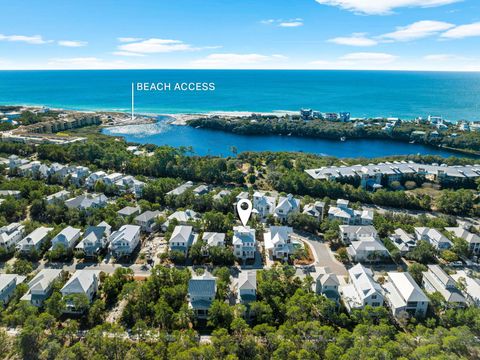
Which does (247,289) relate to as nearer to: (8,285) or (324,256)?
(324,256)

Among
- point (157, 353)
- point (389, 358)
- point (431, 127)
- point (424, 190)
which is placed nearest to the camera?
point (389, 358)

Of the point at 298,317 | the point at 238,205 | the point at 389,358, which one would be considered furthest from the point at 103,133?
the point at 389,358

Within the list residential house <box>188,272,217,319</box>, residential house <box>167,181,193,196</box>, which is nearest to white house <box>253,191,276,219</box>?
residential house <box>167,181,193,196</box>

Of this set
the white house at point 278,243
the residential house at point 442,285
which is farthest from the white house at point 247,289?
the residential house at point 442,285

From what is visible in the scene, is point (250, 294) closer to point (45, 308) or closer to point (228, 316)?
point (228, 316)

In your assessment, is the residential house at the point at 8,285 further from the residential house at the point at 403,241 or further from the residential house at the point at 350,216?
the residential house at the point at 403,241

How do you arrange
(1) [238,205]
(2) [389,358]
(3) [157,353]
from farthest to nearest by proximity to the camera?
(1) [238,205] < (3) [157,353] < (2) [389,358]

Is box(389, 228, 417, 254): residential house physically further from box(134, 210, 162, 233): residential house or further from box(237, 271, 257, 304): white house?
box(134, 210, 162, 233): residential house
